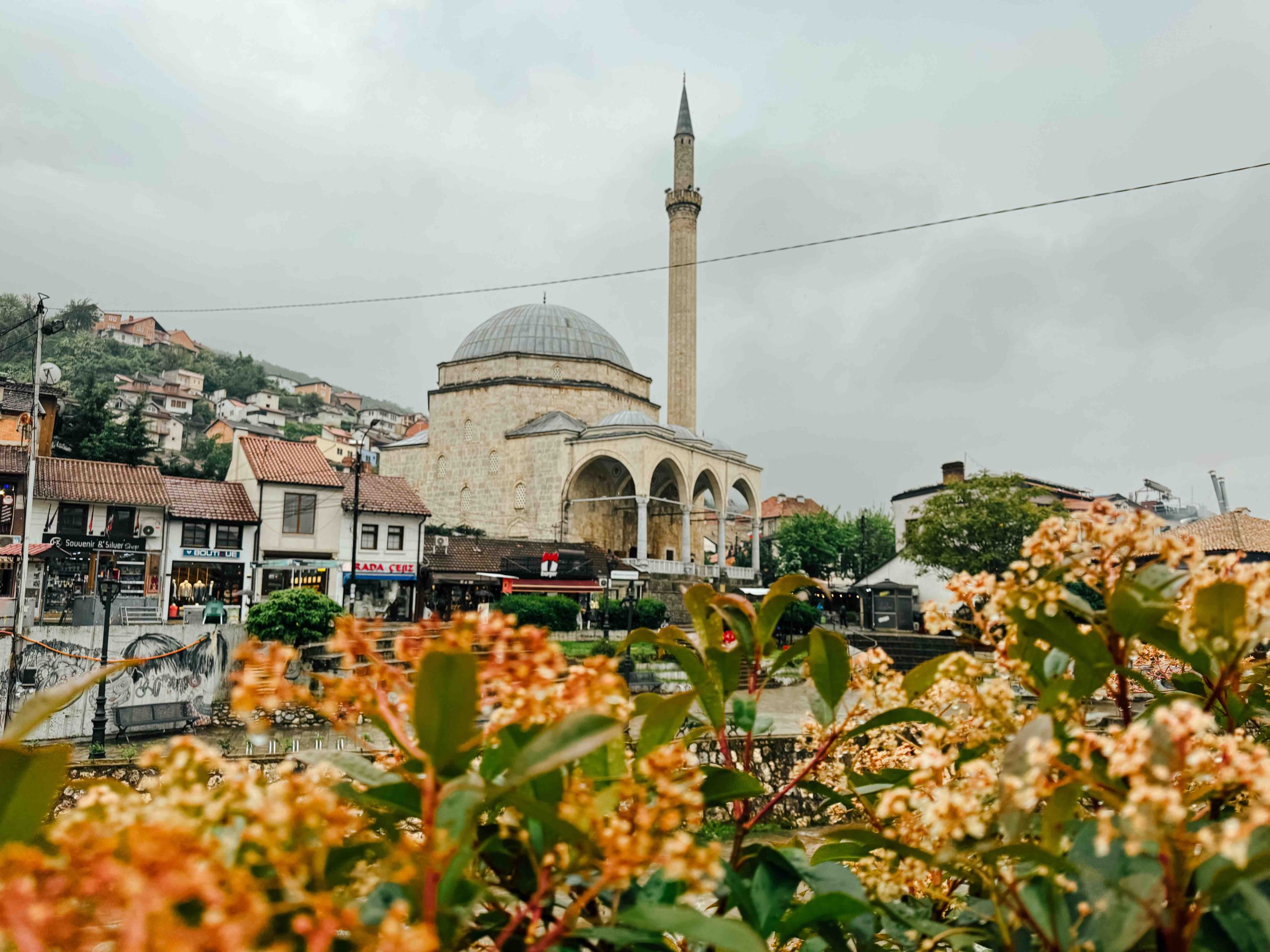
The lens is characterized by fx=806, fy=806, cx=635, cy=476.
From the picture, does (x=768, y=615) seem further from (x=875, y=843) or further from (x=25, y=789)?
(x=25, y=789)

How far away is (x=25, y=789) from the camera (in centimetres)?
99

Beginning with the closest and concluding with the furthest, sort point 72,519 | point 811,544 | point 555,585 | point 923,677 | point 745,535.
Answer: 1. point 923,677
2. point 72,519
3. point 555,585
4. point 811,544
5. point 745,535

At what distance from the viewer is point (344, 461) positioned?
66750 millimetres

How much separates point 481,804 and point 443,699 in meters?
0.17

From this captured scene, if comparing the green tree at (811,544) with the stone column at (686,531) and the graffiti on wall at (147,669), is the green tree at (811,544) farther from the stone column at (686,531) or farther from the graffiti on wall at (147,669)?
the graffiti on wall at (147,669)

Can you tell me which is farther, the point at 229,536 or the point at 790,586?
the point at 229,536

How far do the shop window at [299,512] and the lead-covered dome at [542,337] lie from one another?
18.6 m

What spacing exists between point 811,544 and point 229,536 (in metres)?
28.0

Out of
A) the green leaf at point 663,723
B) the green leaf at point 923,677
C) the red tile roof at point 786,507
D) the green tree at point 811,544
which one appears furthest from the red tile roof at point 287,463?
the red tile roof at point 786,507

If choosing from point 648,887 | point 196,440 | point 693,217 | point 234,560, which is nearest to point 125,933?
point 648,887

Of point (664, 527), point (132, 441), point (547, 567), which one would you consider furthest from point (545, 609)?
point (132, 441)

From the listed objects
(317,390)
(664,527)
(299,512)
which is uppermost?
(317,390)

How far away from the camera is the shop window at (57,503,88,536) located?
22.0 m

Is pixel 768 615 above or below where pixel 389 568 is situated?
above
